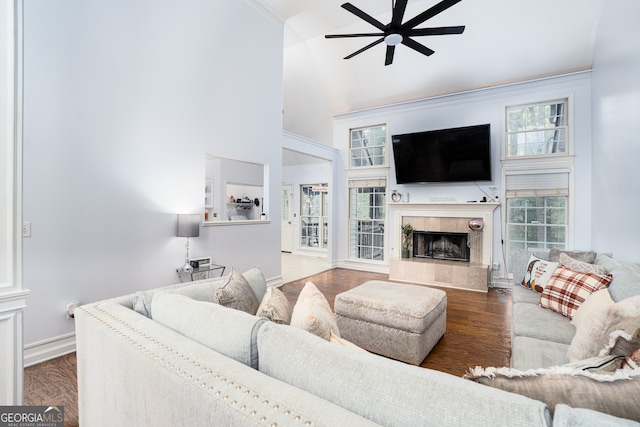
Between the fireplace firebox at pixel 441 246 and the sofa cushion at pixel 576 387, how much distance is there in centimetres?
499

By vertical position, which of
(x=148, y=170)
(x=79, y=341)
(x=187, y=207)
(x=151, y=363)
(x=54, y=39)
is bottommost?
(x=79, y=341)

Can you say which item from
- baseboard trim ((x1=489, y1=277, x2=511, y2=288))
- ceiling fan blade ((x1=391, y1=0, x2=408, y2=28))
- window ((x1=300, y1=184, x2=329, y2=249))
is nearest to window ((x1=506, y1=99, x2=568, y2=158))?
baseboard trim ((x1=489, y1=277, x2=511, y2=288))

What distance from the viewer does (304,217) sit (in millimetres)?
8633

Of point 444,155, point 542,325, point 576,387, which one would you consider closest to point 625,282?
point 542,325

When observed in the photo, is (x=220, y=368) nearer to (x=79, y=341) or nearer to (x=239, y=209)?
(x=79, y=341)

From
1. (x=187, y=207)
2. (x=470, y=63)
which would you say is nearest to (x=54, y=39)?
(x=187, y=207)

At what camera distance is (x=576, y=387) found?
77 centimetres

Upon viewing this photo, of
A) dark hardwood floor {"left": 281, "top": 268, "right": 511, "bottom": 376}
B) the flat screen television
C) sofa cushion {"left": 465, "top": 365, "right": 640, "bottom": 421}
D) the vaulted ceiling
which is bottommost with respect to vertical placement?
dark hardwood floor {"left": 281, "top": 268, "right": 511, "bottom": 376}

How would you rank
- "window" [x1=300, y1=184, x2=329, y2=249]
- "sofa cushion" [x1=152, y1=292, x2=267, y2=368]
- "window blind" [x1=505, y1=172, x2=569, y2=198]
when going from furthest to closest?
"window" [x1=300, y1=184, x2=329, y2=249]
"window blind" [x1=505, y1=172, x2=569, y2=198]
"sofa cushion" [x1=152, y1=292, x2=267, y2=368]

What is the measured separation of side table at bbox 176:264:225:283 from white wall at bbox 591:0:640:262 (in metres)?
4.04

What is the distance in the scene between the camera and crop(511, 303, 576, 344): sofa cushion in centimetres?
207

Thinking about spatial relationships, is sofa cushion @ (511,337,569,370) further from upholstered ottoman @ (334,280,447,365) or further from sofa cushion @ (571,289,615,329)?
upholstered ottoman @ (334,280,447,365)

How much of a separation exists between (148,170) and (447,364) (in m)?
3.37

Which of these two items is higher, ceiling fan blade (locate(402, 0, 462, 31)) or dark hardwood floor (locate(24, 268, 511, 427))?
ceiling fan blade (locate(402, 0, 462, 31))
